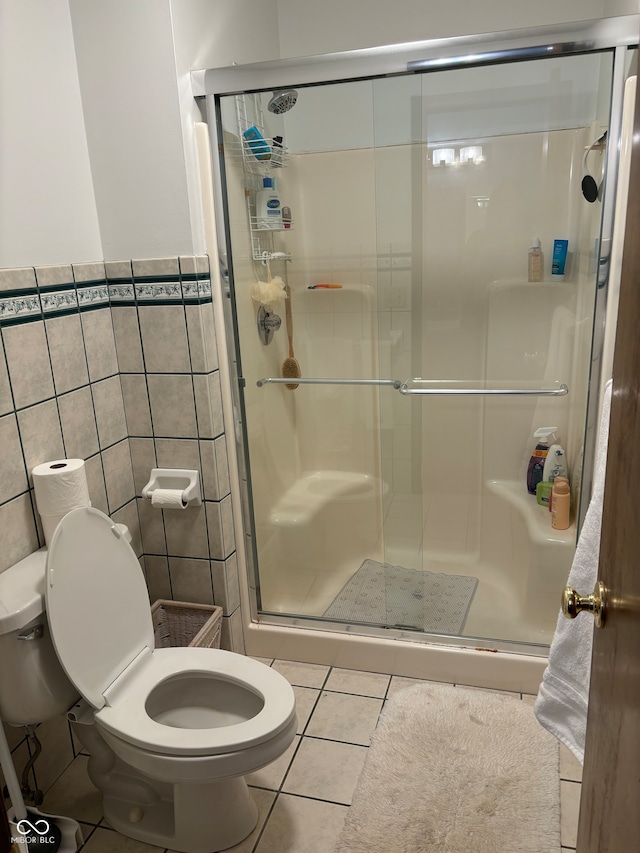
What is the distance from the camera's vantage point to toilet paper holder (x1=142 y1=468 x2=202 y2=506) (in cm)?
193

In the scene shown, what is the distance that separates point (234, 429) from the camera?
2016 mm

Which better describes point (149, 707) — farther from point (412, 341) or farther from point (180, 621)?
point (412, 341)

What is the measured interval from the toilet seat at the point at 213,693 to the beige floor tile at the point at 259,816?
0.28 m

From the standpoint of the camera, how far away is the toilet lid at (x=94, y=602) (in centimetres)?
140

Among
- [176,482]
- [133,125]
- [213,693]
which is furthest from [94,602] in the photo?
[133,125]

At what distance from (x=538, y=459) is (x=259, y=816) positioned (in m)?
1.59

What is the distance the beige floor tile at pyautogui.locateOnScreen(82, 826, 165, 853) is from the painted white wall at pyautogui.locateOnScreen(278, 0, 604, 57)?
273cm

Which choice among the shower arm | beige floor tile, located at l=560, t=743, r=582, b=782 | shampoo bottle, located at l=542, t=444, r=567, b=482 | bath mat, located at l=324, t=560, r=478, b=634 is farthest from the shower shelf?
beige floor tile, located at l=560, t=743, r=582, b=782

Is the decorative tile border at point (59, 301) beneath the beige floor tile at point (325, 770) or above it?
above

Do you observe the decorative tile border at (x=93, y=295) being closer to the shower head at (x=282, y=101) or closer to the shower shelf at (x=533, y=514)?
the shower head at (x=282, y=101)

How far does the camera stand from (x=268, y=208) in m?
2.17

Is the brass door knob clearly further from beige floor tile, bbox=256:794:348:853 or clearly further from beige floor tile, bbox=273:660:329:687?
beige floor tile, bbox=273:660:329:687

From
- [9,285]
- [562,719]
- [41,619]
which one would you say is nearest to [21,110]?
[9,285]

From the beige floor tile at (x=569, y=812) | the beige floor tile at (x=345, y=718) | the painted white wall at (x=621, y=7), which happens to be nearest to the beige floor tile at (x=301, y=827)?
the beige floor tile at (x=345, y=718)
